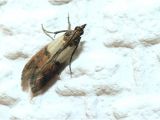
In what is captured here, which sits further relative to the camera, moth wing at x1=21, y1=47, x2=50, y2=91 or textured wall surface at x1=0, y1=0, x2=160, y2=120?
moth wing at x1=21, y1=47, x2=50, y2=91

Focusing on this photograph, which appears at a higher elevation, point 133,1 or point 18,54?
point 133,1

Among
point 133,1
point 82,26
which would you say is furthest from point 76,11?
point 133,1

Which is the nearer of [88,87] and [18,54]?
[88,87]

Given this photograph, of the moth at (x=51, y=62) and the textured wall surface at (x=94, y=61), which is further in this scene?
the moth at (x=51, y=62)

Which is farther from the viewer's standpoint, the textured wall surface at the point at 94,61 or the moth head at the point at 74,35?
the moth head at the point at 74,35

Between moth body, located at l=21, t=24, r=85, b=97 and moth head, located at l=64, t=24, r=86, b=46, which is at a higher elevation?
moth head, located at l=64, t=24, r=86, b=46

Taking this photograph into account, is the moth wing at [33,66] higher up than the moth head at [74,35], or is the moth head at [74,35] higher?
the moth head at [74,35]

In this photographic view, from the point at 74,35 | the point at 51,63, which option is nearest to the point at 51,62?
the point at 51,63

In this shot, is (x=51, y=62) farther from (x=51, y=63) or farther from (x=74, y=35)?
(x=74, y=35)

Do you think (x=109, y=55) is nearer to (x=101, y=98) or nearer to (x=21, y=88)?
(x=101, y=98)
